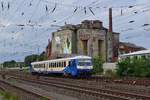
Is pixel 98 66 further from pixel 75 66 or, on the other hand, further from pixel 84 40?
pixel 84 40

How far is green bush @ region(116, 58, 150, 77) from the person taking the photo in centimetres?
5288

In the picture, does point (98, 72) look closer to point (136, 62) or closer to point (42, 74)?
point (42, 74)

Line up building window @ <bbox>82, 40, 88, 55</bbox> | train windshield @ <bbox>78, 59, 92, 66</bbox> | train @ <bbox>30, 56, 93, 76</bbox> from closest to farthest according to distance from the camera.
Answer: train @ <bbox>30, 56, 93, 76</bbox>, train windshield @ <bbox>78, 59, 92, 66</bbox>, building window @ <bbox>82, 40, 88, 55</bbox>

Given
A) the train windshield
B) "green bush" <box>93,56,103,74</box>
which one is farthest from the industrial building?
the train windshield

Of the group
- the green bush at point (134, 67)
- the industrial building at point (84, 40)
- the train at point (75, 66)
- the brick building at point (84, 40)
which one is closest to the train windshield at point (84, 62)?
the train at point (75, 66)

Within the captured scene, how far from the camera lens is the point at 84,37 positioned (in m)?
135

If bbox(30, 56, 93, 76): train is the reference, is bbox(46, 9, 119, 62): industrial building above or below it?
above

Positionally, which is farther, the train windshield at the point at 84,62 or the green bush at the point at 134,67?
the train windshield at the point at 84,62

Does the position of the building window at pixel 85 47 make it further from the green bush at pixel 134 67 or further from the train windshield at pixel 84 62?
the train windshield at pixel 84 62

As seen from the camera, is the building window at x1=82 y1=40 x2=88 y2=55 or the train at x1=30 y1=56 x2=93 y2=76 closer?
the train at x1=30 y1=56 x2=93 y2=76

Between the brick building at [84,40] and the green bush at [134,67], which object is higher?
the brick building at [84,40]

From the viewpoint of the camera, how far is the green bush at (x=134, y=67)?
52.9m

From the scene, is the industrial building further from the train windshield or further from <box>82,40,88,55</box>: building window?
the train windshield

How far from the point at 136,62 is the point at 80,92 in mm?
27322
